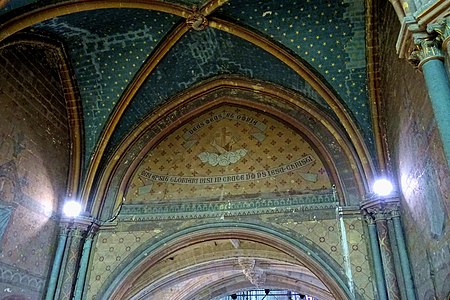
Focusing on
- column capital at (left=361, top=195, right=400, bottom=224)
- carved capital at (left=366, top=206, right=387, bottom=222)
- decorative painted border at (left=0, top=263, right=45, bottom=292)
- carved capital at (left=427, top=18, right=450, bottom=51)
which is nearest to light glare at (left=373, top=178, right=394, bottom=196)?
column capital at (left=361, top=195, right=400, bottom=224)

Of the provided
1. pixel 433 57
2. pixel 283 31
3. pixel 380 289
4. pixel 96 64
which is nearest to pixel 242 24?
pixel 283 31

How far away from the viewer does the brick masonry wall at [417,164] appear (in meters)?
5.44

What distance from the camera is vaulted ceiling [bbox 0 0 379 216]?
8273 millimetres

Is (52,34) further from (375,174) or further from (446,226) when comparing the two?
(446,226)

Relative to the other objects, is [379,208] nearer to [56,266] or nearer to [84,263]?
[84,263]

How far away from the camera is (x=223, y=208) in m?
9.32

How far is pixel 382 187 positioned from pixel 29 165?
6.72m

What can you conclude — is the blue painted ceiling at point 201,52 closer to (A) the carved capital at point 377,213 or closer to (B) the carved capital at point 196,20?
(B) the carved capital at point 196,20

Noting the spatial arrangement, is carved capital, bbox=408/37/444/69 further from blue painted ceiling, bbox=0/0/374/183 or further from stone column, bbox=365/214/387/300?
stone column, bbox=365/214/387/300

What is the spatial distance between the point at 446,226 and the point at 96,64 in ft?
24.3

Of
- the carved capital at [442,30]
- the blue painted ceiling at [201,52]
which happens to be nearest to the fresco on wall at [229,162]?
the blue painted ceiling at [201,52]

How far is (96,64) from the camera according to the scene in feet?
31.2

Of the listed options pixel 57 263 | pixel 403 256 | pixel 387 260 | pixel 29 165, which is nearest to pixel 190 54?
pixel 29 165

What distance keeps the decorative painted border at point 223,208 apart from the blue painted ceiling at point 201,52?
4.93 ft
